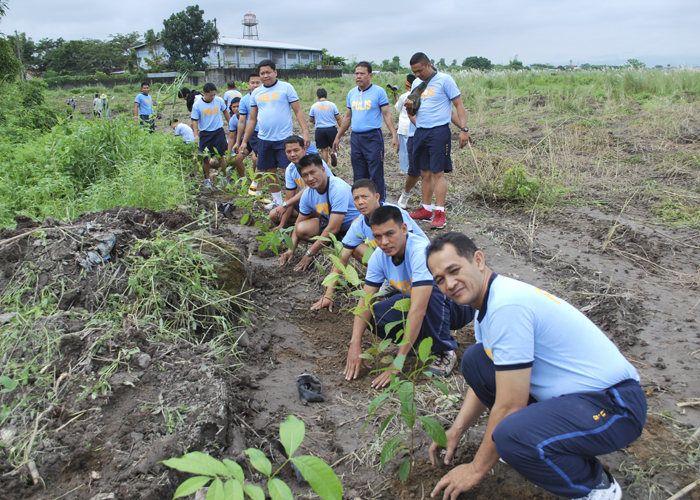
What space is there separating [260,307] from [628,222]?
4198 mm

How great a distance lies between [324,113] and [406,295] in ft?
15.8

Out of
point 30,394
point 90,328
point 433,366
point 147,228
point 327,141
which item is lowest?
point 433,366

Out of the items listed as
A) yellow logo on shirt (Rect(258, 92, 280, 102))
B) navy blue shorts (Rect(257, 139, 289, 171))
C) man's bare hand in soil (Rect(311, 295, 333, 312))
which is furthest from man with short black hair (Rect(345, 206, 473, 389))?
yellow logo on shirt (Rect(258, 92, 280, 102))

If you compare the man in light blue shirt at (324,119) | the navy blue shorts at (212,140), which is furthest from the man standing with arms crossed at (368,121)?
the navy blue shorts at (212,140)

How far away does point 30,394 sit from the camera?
6.86 ft

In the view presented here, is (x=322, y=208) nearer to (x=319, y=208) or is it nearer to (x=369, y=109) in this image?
(x=319, y=208)

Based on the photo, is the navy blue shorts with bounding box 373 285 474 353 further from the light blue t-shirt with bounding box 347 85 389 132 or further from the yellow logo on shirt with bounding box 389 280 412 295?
the light blue t-shirt with bounding box 347 85 389 132

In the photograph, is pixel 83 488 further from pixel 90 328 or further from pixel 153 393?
pixel 90 328

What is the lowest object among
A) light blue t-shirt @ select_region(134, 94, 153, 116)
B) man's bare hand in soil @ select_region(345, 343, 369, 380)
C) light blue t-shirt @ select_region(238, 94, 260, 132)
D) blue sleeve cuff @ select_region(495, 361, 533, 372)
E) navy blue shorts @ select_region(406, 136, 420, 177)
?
man's bare hand in soil @ select_region(345, 343, 369, 380)

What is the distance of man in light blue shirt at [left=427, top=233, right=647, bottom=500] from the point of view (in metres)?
1.52

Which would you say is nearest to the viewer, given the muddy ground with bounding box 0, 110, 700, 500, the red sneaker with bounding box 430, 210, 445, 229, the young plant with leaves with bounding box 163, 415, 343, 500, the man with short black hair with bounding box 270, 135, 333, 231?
the young plant with leaves with bounding box 163, 415, 343, 500

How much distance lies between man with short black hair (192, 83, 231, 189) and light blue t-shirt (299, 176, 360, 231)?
3250mm

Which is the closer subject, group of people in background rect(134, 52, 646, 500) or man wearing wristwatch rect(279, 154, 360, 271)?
group of people in background rect(134, 52, 646, 500)

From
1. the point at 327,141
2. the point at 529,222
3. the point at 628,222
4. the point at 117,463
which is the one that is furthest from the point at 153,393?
the point at 327,141
